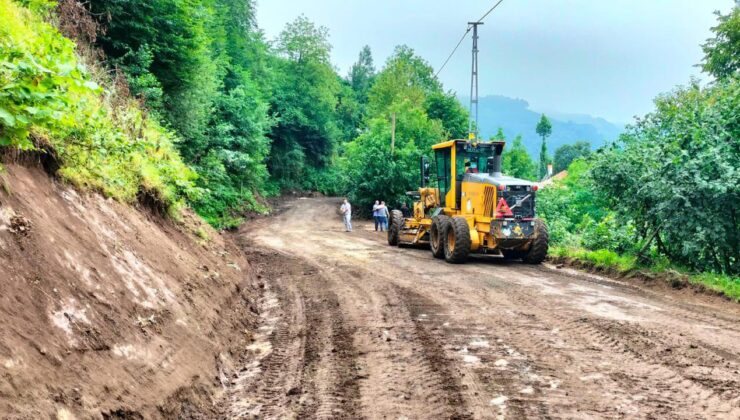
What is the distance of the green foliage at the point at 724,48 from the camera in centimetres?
2872

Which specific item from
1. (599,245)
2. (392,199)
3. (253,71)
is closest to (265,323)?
(599,245)

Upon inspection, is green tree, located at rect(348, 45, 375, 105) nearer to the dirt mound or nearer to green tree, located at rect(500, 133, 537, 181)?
green tree, located at rect(500, 133, 537, 181)

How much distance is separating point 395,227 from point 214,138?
9931 mm

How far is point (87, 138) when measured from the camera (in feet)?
19.1

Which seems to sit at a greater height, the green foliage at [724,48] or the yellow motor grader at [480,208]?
the green foliage at [724,48]

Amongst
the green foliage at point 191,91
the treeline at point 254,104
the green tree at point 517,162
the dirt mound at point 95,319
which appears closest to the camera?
the dirt mound at point 95,319

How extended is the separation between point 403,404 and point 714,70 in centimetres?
3477

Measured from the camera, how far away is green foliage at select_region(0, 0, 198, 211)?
368cm

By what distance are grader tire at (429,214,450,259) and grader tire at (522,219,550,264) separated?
7.15 feet

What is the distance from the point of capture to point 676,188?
937 cm

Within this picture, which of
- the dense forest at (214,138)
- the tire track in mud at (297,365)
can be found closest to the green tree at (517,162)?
the dense forest at (214,138)

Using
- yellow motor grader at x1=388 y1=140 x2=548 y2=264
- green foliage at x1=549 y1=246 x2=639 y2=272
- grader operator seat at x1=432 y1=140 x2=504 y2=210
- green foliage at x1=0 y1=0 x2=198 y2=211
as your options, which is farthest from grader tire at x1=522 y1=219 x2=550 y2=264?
green foliage at x1=0 y1=0 x2=198 y2=211

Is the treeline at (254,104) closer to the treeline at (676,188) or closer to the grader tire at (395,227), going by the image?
the grader tire at (395,227)

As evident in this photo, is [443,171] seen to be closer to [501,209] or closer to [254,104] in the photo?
[501,209]
